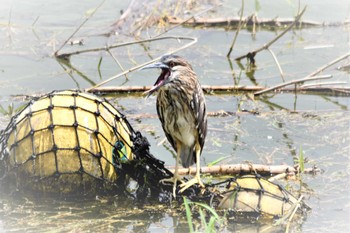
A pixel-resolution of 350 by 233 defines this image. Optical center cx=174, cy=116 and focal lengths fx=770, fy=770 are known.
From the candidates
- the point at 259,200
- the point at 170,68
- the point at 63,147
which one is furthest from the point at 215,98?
the point at 63,147

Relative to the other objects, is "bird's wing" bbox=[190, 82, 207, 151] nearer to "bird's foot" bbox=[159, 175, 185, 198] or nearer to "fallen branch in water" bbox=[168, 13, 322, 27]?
"bird's foot" bbox=[159, 175, 185, 198]

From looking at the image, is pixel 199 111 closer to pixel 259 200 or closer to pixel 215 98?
pixel 259 200

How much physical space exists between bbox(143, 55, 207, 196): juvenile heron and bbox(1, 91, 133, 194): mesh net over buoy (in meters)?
0.61

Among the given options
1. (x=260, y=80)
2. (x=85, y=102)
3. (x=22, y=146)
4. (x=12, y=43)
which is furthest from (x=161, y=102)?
(x=12, y=43)

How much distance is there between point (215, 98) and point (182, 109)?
2.42m

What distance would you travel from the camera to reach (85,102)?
Result: 21.7 ft

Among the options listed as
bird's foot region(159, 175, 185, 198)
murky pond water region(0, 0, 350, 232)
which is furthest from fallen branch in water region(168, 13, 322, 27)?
bird's foot region(159, 175, 185, 198)

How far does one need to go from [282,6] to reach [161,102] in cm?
713

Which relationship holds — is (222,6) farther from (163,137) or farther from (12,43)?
(163,137)

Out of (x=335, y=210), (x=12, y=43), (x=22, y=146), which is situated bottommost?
(x=335, y=210)

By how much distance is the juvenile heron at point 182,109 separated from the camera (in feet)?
22.7

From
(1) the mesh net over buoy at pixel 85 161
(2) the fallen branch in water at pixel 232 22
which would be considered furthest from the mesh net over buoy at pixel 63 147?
(2) the fallen branch in water at pixel 232 22

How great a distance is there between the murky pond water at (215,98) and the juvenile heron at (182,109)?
0.35m

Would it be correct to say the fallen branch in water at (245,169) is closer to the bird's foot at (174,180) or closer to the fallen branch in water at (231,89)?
the bird's foot at (174,180)
